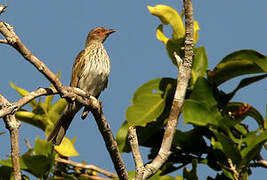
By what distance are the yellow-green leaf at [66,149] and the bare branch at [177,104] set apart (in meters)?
1.56

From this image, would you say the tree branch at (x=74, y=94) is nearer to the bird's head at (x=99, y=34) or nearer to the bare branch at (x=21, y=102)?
the bare branch at (x=21, y=102)

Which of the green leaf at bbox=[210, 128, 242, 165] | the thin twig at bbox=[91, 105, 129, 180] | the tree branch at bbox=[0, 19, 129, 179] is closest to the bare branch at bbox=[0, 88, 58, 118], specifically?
the tree branch at bbox=[0, 19, 129, 179]

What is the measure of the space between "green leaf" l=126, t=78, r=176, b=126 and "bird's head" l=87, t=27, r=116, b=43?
96.0 inches

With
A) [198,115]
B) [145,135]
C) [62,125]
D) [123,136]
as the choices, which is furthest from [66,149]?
[198,115]

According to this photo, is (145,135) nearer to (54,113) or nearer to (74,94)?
(54,113)

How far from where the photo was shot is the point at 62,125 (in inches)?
232

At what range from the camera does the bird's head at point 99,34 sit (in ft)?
25.6

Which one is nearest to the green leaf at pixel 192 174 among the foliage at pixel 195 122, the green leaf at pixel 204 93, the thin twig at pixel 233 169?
the foliage at pixel 195 122

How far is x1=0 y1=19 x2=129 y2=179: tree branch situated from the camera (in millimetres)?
3521

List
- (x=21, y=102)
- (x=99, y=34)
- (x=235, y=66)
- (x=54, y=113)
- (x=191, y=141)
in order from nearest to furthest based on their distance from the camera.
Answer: (x=21, y=102), (x=191, y=141), (x=235, y=66), (x=54, y=113), (x=99, y=34)

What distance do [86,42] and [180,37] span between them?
8.44ft

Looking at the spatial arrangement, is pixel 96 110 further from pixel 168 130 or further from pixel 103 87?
pixel 103 87

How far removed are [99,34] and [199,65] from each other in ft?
8.97

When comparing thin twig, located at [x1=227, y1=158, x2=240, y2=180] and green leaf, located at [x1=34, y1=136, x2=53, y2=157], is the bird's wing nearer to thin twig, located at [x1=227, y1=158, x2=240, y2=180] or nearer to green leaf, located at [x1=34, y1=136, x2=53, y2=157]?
green leaf, located at [x1=34, y1=136, x2=53, y2=157]
